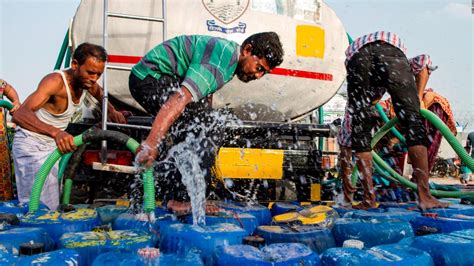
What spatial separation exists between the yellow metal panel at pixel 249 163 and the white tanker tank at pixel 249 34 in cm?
45

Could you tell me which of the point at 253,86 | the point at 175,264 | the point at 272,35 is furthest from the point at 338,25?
the point at 175,264

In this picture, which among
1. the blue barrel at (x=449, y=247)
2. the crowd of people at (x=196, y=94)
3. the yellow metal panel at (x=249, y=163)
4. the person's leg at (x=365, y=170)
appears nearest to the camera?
the blue barrel at (x=449, y=247)

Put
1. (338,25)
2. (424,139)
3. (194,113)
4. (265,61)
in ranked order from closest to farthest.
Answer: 1. (265,61)
2. (194,113)
3. (424,139)
4. (338,25)

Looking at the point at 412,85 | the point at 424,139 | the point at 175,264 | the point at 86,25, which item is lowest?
the point at 175,264

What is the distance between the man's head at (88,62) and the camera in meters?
2.61

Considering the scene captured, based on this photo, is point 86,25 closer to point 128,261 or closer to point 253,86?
point 253,86

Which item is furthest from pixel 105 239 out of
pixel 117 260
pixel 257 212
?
pixel 257 212

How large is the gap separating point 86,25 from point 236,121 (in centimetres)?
134

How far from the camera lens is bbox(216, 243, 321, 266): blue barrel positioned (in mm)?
1423

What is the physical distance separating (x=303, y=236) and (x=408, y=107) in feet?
4.49

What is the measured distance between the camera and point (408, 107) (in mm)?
2752

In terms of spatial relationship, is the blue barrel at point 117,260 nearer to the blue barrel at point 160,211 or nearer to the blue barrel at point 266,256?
the blue barrel at point 266,256

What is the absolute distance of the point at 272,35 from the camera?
228 cm

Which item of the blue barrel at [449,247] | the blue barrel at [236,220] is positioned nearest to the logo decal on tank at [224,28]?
the blue barrel at [236,220]
